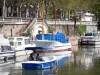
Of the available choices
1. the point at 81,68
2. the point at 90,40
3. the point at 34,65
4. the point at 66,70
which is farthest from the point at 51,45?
the point at 90,40

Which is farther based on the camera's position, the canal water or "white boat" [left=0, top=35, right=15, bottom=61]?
"white boat" [left=0, top=35, right=15, bottom=61]

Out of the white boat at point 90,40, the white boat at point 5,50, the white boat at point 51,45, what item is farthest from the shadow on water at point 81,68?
the white boat at point 90,40

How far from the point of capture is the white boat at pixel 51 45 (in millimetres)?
56156

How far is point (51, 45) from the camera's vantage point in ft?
191

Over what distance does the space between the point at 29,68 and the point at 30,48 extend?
12.7 meters

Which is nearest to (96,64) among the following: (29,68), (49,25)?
(29,68)

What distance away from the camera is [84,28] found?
88.6 metres

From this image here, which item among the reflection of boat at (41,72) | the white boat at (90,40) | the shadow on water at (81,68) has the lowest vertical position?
the shadow on water at (81,68)

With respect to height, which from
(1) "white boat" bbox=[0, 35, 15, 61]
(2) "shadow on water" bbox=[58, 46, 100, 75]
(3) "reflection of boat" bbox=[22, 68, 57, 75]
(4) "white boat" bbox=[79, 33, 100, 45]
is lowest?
(2) "shadow on water" bbox=[58, 46, 100, 75]

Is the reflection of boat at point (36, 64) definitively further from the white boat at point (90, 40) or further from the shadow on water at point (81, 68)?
the white boat at point (90, 40)

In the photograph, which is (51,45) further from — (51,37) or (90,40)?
(90,40)

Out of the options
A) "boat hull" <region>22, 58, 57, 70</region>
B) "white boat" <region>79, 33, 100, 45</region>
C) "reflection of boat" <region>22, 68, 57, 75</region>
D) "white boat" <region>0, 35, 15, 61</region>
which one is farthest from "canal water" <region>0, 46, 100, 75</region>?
"white boat" <region>79, 33, 100, 45</region>

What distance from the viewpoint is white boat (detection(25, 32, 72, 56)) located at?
56.2 m

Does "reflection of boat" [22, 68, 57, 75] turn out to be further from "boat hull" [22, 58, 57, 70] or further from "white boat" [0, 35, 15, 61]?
"white boat" [0, 35, 15, 61]
